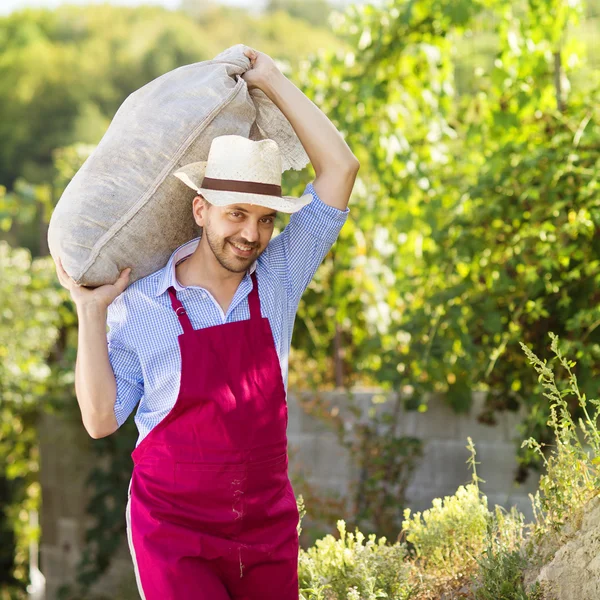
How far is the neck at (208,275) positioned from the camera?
94.3 inches

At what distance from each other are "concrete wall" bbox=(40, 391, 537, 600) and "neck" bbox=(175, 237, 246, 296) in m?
2.25

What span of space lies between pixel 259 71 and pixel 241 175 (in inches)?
16.8

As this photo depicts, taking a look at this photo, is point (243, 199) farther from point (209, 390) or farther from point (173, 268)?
point (209, 390)

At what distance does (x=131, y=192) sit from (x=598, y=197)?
1.96m

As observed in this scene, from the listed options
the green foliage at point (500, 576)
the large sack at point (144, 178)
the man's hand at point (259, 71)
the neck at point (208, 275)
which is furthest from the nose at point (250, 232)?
the green foliage at point (500, 576)

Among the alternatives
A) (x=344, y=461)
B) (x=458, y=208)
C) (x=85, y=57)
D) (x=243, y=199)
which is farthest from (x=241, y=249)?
(x=85, y=57)

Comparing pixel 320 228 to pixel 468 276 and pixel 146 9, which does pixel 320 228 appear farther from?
pixel 146 9

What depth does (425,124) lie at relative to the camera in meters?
5.12

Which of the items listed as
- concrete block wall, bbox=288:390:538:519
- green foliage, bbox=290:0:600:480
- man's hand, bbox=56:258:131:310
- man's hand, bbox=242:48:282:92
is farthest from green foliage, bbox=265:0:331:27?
man's hand, bbox=56:258:131:310

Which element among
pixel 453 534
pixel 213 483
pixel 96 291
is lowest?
pixel 453 534

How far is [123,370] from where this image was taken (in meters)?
2.33

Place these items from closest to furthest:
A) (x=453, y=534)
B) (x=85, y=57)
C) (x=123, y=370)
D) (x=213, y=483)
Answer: (x=213, y=483), (x=123, y=370), (x=453, y=534), (x=85, y=57)

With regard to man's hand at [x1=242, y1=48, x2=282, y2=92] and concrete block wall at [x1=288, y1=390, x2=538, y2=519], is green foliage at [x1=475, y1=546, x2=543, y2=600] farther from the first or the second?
concrete block wall at [x1=288, y1=390, x2=538, y2=519]

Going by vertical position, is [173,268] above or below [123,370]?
above
